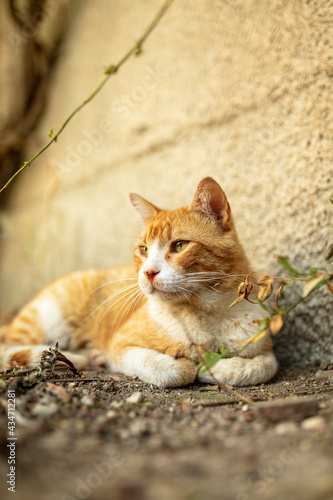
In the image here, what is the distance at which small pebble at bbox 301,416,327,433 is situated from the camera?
1.19 m

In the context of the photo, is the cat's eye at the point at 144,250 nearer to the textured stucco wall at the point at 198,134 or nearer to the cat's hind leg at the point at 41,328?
the textured stucco wall at the point at 198,134

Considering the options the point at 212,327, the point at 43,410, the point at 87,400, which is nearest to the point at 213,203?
the point at 212,327

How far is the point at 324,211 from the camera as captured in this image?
2199 mm

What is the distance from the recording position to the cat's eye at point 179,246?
2102 mm

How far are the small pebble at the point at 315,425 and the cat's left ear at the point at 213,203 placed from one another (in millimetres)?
1169

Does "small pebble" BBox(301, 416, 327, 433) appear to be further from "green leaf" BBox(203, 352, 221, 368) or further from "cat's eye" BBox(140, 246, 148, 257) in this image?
"cat's eye" BBox(140, 246, 148, 257)

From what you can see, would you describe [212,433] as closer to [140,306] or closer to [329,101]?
[140,306]

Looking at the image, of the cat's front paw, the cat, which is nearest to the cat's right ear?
the cat

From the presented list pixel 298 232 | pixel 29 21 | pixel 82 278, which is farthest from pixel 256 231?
pixel 29 21

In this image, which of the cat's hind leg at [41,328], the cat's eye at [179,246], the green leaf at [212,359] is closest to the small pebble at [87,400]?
the green leaf at [212,359]

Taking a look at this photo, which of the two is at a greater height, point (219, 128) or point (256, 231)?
point (219, 128)

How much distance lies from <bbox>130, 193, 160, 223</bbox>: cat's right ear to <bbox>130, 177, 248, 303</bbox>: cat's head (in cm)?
15

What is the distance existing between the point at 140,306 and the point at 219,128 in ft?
4.71

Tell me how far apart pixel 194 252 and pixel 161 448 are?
1051 millimetres
